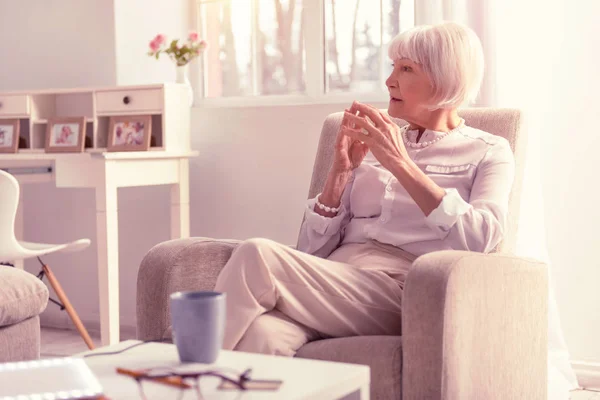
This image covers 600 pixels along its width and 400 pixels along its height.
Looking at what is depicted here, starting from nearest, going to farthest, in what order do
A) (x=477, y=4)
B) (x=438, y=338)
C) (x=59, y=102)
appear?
(x=438, y=338) < (x=477, y=4) < (x=59, y=102)

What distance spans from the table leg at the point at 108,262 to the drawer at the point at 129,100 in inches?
17.7

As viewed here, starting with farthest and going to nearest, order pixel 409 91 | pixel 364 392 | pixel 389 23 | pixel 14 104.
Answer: pixel 14 104 < pixel 389 23 < pixel 409 91 < pixel 364 392

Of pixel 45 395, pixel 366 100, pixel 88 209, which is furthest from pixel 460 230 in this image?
pixel 88 209

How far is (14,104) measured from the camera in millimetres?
3691

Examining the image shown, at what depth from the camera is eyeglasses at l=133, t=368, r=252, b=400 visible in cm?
115

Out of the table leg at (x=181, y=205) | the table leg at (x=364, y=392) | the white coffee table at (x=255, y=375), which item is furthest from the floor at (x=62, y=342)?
the table leg at (x=364, y=392)

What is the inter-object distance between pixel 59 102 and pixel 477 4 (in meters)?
2.04

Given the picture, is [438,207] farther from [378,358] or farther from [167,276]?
[167,276]

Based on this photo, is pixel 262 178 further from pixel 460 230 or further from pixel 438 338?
pixel 438 338

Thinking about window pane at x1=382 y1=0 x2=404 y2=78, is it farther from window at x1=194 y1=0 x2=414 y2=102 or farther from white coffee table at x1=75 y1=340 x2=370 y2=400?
white coffee table at x1=75 y1=340 x2=370 y2=400

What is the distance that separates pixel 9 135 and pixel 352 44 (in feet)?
5.00

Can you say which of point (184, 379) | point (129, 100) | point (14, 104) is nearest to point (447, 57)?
point (184, 379)

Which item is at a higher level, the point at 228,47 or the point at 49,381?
the point at 228,47

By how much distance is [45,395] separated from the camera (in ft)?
3.59
